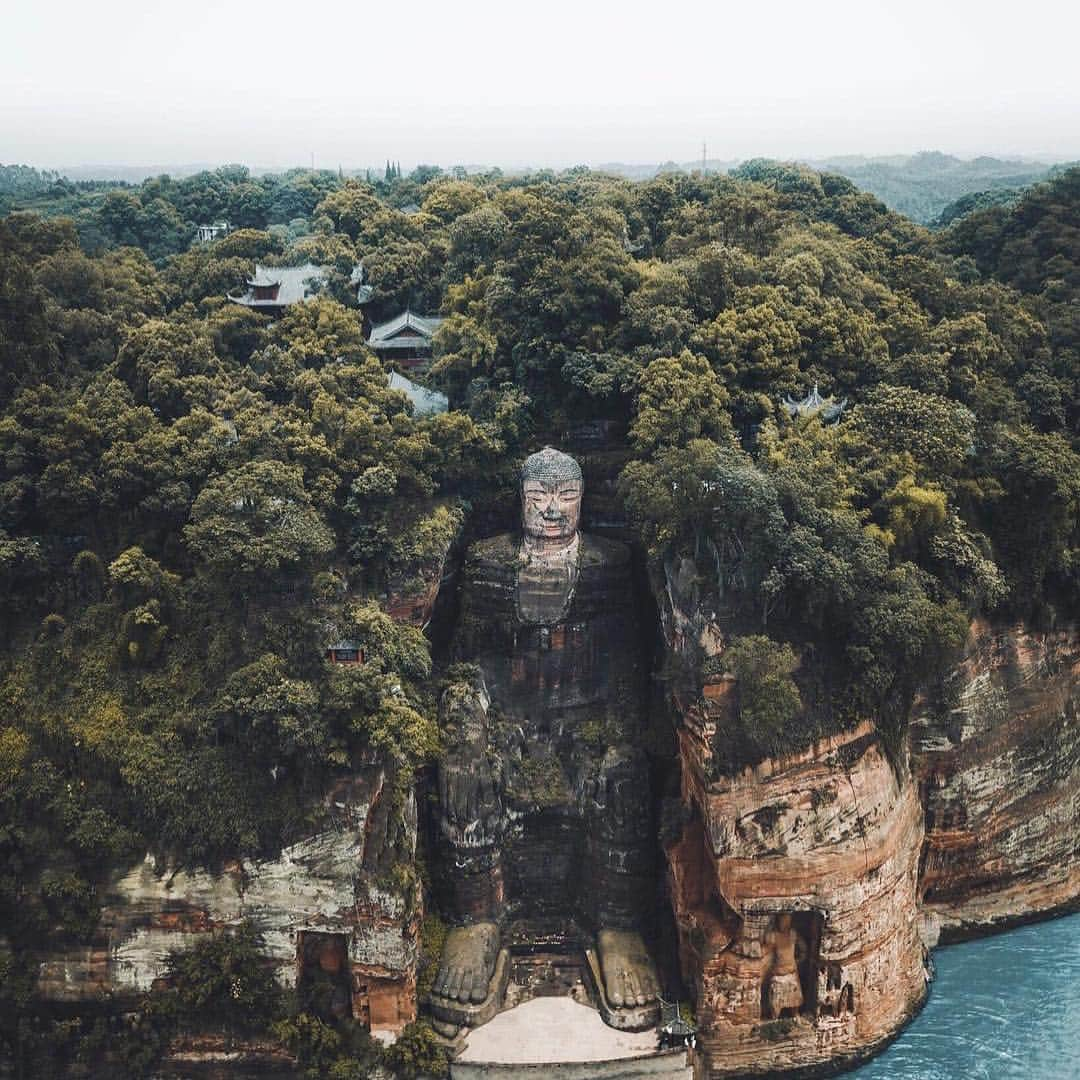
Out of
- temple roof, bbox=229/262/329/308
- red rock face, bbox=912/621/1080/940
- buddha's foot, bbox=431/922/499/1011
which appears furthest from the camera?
temple roof, bbox=229/262/329/308

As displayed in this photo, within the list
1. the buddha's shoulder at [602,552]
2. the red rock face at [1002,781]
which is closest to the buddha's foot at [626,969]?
the red rock face at [1002,781]

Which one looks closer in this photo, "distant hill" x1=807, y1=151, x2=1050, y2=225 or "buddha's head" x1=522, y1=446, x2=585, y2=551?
"buddha's head" x1=522, y1=446, x2=585, y2=551

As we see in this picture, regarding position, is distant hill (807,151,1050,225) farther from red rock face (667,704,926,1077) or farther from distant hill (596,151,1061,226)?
red rock face (667,704,926,1077)

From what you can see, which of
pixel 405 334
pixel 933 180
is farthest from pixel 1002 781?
pixel 933 180

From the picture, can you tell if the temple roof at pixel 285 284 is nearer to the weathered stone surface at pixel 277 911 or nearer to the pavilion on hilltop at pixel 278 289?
the pavilion on hilltop at pixel 278 289

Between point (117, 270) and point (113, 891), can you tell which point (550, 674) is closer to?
point (113, 891)

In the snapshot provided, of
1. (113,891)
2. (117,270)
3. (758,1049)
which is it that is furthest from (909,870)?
(117,270)

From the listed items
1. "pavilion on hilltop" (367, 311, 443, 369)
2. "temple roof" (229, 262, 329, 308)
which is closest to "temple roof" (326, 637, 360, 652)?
"pavilion on hilltop" (367, 311, 443, 369)

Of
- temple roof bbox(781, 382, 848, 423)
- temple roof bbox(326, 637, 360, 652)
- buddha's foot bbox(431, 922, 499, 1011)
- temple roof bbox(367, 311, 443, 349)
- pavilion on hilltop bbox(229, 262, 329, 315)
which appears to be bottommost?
buddha's foot bbox(431, 922, 499, 1011)
